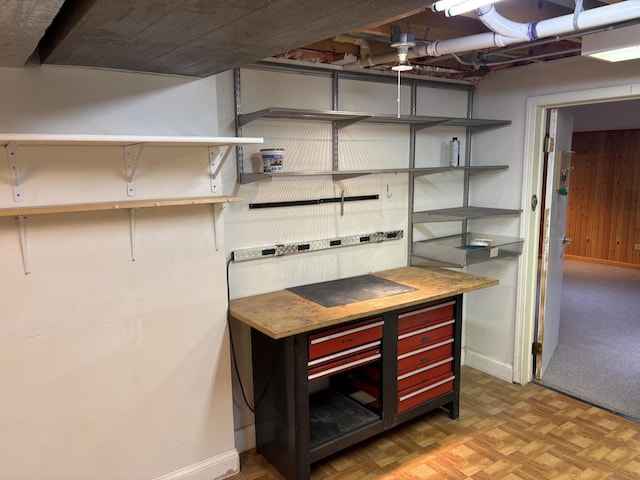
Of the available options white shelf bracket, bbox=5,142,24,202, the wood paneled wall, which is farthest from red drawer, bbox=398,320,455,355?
the wood paneled wall

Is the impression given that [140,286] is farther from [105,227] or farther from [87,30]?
[87,30]

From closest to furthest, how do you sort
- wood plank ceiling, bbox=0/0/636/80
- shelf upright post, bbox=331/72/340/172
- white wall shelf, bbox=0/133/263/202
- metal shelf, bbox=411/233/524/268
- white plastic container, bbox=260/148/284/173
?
wood plank ceiling, bbox=0/0/636/80 → white wall shelf, bbox=0/133/263/202 → white plastic container, bbox=260/148/284/173 → shelf upright post, bbox=331/72/340/172 → metal shelf, bbox=411/233/524/268

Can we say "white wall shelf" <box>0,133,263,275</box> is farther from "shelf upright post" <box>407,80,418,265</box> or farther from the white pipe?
"shelf upright post" <box>407,80,418,265</box>

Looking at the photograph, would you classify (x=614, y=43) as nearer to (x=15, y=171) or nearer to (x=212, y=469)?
(x=15, y=171)

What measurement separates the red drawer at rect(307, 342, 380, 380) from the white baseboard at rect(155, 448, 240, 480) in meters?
0.67

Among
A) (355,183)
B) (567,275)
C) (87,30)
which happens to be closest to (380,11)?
(87,30)

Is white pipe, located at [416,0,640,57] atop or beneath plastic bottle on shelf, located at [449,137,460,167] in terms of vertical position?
atop

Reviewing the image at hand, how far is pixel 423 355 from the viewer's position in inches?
109

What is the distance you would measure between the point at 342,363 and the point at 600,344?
2964 millimetres

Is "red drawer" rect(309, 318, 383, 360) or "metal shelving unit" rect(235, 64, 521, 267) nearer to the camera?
"red drawer" rect(309, 318, 383, 360)

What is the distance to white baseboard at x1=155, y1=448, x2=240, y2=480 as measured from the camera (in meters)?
2.32

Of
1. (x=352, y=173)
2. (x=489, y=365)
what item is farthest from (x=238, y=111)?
(x=489, y=365)

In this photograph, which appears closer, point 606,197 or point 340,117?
point 340,117

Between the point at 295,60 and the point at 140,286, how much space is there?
146cm
